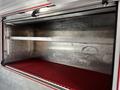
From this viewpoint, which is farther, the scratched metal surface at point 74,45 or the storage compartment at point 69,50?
the scratched metal surface at point 74,45

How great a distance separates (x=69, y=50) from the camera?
1.57 m

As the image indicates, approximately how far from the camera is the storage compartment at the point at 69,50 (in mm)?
1051

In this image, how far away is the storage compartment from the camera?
1051mm

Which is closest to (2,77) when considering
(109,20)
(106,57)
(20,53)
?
(20,53)

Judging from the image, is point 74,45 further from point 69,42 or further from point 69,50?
point 69,42

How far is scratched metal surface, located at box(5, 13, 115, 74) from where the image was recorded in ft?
4.12

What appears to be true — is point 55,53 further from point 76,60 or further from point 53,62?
point 76,60

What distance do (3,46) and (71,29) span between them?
0.89 m

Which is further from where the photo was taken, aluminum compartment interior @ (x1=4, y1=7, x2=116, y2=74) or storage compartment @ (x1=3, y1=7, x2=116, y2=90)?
aluminum compartment interior @ (x1=4, y1=7, x2=116, y2=74)

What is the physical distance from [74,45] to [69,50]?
3.9 inches

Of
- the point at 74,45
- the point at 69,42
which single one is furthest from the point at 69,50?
the point at 69,42

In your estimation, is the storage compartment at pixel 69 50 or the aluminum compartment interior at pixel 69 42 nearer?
the storage compartment at pixel 69 50

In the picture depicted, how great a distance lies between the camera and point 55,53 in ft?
5.65

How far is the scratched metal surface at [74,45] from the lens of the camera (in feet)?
4.12
